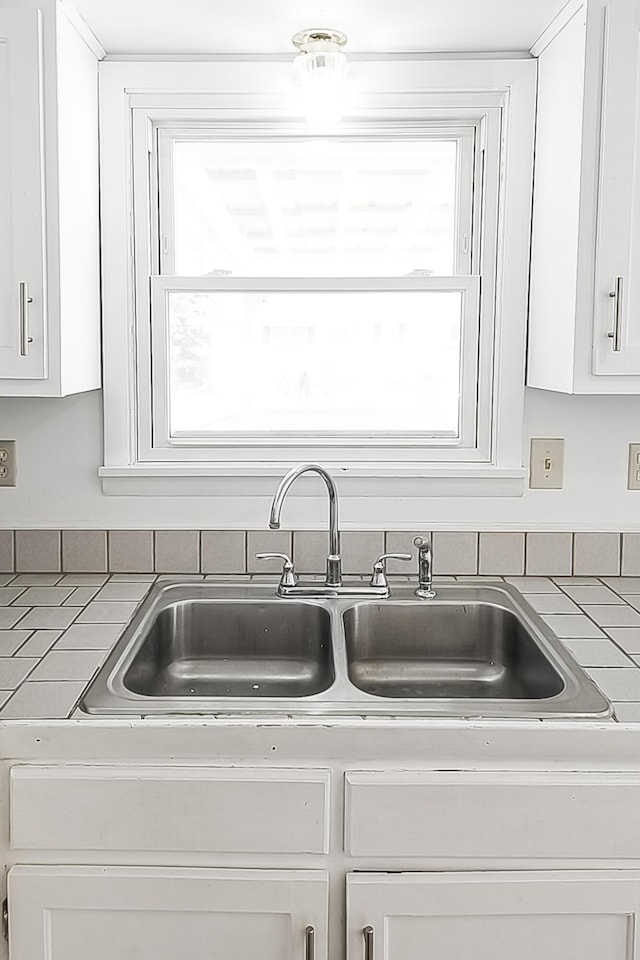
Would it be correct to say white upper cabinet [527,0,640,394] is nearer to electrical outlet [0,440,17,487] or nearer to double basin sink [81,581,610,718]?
double basin sink [81,581,610,718]

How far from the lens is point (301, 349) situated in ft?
7.34

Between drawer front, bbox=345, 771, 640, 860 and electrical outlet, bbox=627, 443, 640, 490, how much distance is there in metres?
0.93

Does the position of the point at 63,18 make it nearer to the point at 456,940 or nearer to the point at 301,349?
the point at 301,349

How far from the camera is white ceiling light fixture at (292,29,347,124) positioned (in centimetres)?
188

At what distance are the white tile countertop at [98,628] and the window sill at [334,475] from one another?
0.68 ft

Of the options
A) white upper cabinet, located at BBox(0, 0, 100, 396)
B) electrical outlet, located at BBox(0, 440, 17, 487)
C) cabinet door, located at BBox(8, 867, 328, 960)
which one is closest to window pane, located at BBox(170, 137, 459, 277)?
white upper cabinet, located at BBox(0, 0, 100, 396)

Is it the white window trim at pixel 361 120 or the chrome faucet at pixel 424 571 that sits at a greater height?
the white window trim at pixel 361 120

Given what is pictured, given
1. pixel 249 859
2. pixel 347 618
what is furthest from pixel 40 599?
pixel 249 859

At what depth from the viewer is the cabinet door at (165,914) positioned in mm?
1428

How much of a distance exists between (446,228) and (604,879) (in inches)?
57.6

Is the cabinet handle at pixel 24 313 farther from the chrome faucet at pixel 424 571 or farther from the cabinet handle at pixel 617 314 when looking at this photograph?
the cabinet handle at pixel 617 314

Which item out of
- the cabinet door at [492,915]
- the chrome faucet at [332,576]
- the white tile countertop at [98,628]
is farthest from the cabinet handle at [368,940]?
the chrome faucet at [332,576]

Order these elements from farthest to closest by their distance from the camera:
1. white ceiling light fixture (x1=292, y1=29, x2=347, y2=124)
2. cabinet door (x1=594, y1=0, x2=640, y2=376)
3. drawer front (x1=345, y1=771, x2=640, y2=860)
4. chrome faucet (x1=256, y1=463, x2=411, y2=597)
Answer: chrome faucet (x1=256, y1=463, x2=411, y2=597), white ceiling light fixture (x1=292, y1=29, x2=347, y2=124), cabinet door (x1=594, y1=0, x2=640, y2=376), drawer front (x1=345, y1=771, x2=640, y2=860)

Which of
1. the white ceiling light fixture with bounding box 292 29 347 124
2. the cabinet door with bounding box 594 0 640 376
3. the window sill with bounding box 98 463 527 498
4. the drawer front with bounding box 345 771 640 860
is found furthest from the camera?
the window sill with bounding box 98 463 527 498
